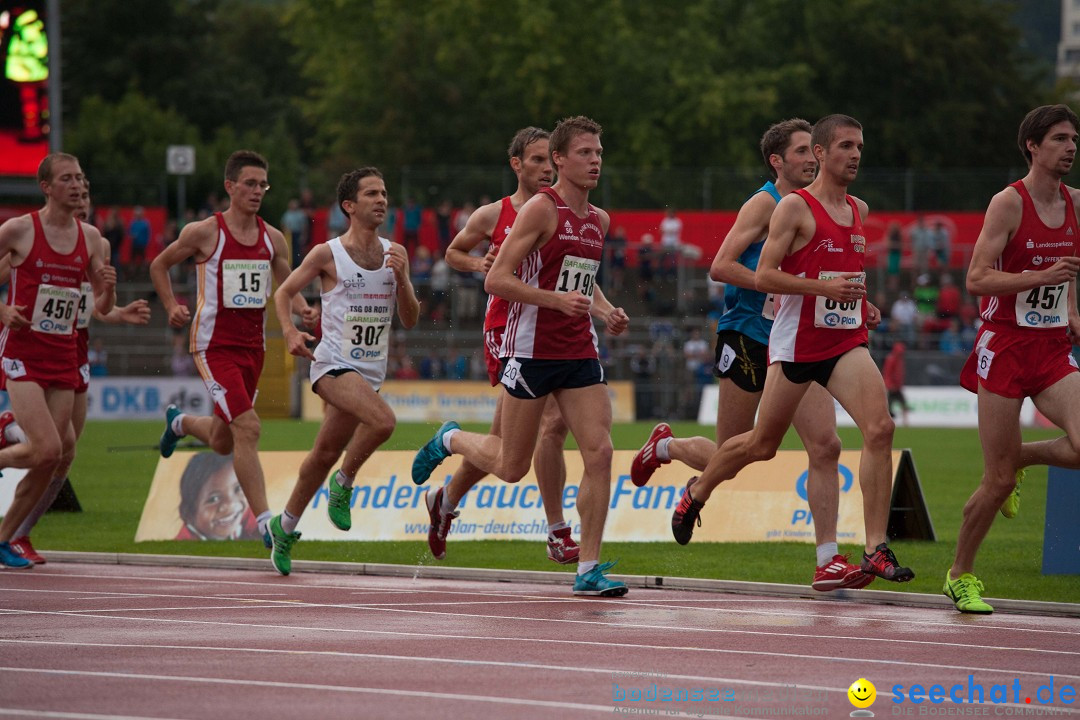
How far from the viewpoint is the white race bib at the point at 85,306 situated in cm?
1192

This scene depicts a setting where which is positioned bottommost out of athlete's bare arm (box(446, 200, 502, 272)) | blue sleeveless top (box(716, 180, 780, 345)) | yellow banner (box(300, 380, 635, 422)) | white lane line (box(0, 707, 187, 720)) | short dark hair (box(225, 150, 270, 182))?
yellow banner (box(300, 380, 635, 422))

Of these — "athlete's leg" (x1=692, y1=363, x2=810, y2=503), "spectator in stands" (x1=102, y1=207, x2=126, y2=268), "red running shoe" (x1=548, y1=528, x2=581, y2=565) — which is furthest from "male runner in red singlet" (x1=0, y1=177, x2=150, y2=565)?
"spectator in stands" (x1=102, y1=207, x2=126, y2=268)

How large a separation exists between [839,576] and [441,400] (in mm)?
23546

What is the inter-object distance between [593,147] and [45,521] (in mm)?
7570

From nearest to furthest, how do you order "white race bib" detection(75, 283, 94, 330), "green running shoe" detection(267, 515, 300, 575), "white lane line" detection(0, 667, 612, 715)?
1. "white lane line" detection(0, 667, 612, 715)
2. "green running shoe" detection(267, 515, 300, 575)
3. "white race bib" detection(75, 283, 94, 330)

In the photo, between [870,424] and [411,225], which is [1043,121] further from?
[411,225]

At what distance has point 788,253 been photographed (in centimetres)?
912

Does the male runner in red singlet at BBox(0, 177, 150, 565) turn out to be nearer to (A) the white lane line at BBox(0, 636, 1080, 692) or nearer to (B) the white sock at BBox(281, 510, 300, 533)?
(B) the white sock at BBox(281, 510, 300, 533)

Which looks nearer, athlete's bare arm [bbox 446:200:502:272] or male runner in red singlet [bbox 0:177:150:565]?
athlete's bare arm [bbox 446:200:502:272]

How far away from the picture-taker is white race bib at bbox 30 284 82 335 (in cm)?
1138

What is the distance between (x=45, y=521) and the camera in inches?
579

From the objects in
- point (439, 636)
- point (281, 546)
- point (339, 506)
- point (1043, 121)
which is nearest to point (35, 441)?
point (281, 546)

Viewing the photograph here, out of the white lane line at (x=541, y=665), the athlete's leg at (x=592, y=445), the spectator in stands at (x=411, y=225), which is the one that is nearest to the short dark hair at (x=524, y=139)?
the athlete's leg at (x=592, y=445)

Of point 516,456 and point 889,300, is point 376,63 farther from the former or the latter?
point 516,456
